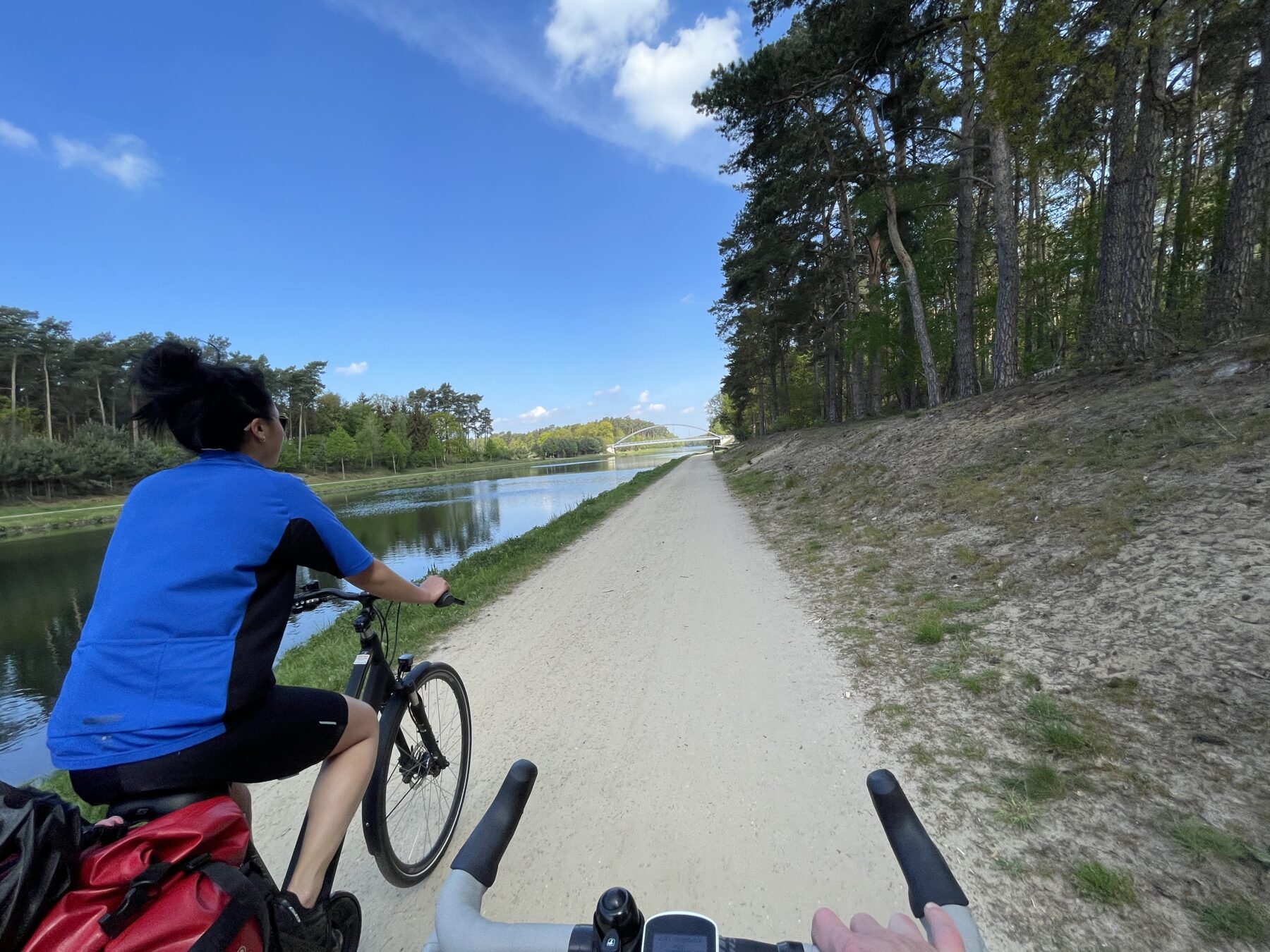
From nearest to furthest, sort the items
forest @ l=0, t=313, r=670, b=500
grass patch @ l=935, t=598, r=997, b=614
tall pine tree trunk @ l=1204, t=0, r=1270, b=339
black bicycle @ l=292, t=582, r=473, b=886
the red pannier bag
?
the red pannier bag
black bicycle @ l=292, t=582, r=473, b=886
grass patch @ l=935, t=598, r=997, b=614
tall pine tree trunk @ l=1204, t=0, r=1270, b=339
forest @ l=0, t=313, r=670, b=500

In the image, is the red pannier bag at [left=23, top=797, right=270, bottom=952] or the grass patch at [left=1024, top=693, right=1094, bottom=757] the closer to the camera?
the red pannier bag at [left=23, top=797, right=270, bottom=952]

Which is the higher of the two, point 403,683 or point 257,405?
point 257,405

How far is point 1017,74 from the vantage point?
603 centimetres

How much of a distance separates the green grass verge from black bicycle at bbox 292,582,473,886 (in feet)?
2.76

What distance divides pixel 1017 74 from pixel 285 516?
8.51m

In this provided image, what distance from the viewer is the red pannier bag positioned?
88 cm

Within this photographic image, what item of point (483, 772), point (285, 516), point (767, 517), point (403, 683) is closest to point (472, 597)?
point (483, 772)

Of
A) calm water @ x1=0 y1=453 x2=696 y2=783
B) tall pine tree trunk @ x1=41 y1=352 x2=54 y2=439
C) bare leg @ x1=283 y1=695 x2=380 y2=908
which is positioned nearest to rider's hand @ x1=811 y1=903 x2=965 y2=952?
bare leg @ x1=283 y1=695 x2=380 y2=908

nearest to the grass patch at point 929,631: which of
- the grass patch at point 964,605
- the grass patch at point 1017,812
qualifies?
the grass patch at point 964,605

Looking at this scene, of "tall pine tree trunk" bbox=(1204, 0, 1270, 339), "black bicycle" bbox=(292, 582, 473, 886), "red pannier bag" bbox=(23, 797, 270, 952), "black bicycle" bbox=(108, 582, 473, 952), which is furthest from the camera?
"tall pine tree trunk" bbox=(1204, 0, 1270, 339)

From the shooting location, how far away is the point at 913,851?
103cm

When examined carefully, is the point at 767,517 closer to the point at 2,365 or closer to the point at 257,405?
the point at 257,405

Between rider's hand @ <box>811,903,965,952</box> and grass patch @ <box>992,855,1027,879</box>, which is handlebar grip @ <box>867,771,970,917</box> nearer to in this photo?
rider's hand @ <box>811,903,965,952</box>

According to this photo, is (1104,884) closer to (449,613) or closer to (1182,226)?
(449,613)
